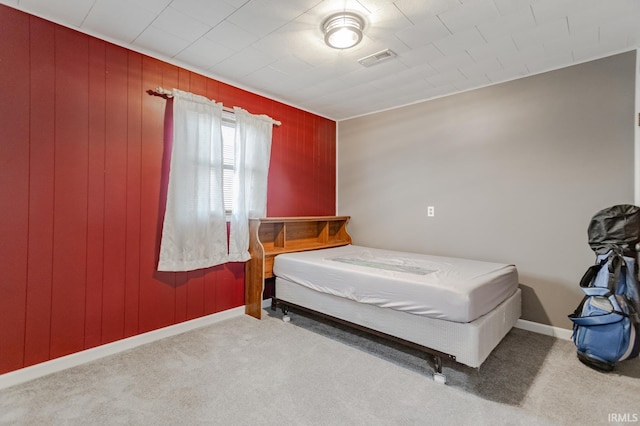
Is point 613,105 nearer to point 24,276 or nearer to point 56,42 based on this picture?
point 56,42

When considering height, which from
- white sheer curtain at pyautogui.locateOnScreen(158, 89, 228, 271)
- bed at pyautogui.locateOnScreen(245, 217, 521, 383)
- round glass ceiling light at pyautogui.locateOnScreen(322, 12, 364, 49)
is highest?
round glass ceiling light at pyautogui.locateOnScreen(322, 12, 364, 49)

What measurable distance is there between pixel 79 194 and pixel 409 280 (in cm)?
243

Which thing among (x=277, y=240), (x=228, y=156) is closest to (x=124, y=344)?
(x=277, y=240)

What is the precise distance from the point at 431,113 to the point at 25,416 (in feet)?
13.2

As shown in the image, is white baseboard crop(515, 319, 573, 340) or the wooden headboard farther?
the wooden headboard

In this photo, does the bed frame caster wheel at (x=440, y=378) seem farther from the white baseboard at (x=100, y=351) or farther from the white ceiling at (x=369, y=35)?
the white ceiling at (x=369, y=35)

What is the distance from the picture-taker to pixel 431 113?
3391mm

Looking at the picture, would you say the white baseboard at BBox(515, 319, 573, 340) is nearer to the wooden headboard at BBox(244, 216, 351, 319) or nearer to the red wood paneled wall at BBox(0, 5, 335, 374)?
the wooden headboard at BBox(244, 216, 351, 319)

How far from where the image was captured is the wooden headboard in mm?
3021

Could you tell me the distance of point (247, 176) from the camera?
3.07 m

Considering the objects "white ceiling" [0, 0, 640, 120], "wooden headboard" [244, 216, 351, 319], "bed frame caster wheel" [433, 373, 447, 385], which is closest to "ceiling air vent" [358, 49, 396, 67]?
"white ceiling" [0, 0, 640, 120]

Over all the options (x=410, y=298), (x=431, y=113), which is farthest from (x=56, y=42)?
(x=431, y=113)

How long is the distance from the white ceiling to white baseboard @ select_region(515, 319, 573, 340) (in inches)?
90.4

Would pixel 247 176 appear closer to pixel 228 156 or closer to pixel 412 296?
pixel 228 156
